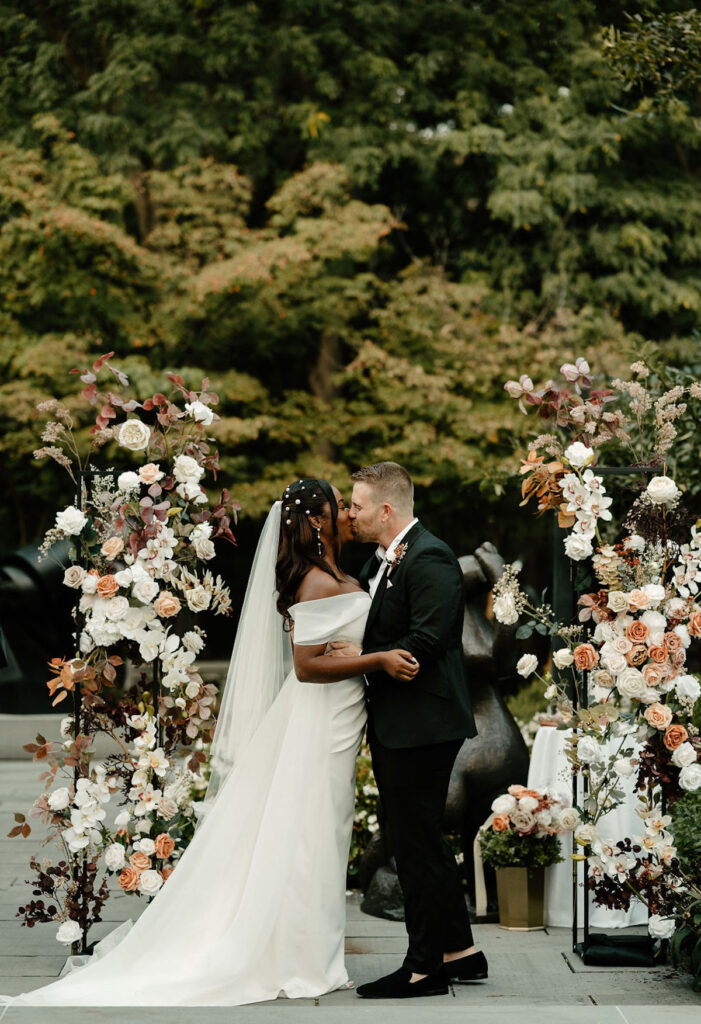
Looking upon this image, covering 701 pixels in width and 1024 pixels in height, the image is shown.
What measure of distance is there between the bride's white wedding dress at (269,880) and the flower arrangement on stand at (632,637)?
95 cm

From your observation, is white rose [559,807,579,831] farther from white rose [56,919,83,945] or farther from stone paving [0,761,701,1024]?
white rose [56,919,83,945]

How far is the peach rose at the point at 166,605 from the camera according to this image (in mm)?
4918

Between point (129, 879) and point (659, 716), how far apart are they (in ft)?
7.54

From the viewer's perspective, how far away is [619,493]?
8297mm

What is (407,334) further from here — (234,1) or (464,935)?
(464,935)

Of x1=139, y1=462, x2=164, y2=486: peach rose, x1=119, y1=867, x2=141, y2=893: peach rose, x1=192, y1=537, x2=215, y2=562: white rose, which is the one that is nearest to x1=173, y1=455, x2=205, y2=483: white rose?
x1=139, y1=462, x2=164, y2=486: peach rose

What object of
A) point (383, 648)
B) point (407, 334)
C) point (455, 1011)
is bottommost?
point (455, 1011)

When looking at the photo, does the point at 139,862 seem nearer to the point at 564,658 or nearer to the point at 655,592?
the point at 564,658

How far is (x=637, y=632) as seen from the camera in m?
4.73

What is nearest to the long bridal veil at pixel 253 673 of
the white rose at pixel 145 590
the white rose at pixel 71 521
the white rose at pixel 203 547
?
the white rose at pixel 203 547

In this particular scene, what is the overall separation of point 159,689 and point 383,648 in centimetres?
124

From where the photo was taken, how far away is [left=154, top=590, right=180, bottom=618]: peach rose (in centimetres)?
492

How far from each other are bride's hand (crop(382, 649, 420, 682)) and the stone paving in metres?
1.17

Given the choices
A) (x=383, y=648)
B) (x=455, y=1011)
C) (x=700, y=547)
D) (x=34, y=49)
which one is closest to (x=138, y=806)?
(x=383, y=648)
